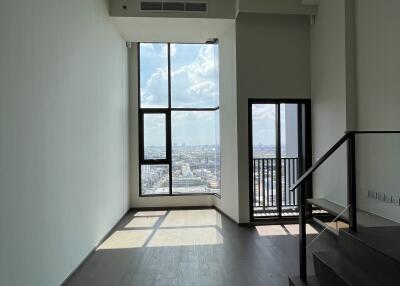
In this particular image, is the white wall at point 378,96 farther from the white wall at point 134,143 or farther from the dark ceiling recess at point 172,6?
the white wall at point 134,143

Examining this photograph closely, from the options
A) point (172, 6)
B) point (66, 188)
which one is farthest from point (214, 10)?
point (66, 188)

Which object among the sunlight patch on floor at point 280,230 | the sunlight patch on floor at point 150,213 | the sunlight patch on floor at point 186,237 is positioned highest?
the sunlight patch on floor at point 280,230

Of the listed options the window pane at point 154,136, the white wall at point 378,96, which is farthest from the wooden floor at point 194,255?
the window pane at point 154,136

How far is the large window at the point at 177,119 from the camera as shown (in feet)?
21.7

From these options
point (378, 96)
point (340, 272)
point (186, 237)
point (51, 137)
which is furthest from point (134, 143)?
point (340, 272)

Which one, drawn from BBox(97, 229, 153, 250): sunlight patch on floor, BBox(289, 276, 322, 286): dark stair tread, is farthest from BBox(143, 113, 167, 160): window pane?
BBox(289, 276, 322, 286): dark stair tread

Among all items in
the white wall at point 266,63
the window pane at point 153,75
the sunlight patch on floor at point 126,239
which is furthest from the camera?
the window pane at point 153,75

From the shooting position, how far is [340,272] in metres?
2.31

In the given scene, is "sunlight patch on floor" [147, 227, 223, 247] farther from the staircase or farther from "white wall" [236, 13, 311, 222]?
the staircase

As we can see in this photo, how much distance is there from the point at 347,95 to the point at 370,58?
577 millimetres

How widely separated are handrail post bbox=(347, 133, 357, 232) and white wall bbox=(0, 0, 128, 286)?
275 cm

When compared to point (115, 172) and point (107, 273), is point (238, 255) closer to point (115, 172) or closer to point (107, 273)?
point (107, 273)

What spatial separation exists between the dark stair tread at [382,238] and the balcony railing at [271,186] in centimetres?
250

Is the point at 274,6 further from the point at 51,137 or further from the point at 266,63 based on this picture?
the point at 51,137
